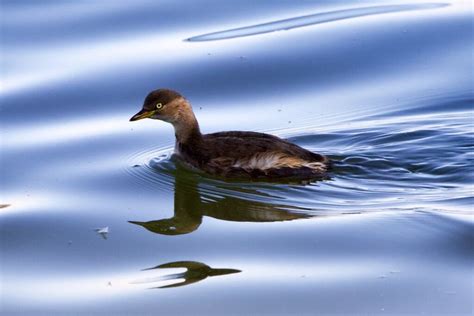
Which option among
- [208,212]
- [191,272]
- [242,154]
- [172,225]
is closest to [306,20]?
[242,154]

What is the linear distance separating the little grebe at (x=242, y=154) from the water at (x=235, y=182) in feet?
0.58

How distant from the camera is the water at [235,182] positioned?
26.2 feet

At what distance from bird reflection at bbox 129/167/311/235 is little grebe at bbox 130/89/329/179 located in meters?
0.46

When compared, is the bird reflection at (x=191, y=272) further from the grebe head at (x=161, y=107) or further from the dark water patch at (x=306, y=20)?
the dark water patch at (x=306, y=20)

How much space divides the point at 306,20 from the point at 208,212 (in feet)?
18.5

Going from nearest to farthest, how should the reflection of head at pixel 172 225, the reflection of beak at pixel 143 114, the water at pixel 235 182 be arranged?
1. the water at pixel 235 182
2. the reflection of head at pixel 172 225
3. the reflection of beak at pixel 143 114

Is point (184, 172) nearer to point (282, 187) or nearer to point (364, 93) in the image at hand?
point (282, 187)

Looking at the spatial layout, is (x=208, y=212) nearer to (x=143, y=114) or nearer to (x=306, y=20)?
(x=143, y=114)

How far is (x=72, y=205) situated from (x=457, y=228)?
3.24m

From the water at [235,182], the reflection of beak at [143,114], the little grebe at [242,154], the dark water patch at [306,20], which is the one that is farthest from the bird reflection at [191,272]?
the dark water patch at [306,20]

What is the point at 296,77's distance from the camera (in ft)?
42.6

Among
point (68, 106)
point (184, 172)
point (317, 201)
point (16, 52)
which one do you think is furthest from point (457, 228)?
point (16, 52)

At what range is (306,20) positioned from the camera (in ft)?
48.2

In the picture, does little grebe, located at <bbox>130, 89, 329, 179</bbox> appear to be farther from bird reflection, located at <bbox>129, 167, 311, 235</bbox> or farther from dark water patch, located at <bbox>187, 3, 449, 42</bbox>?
dark water patch, located at <bbox>187, 3, 449, 42</bbox>
